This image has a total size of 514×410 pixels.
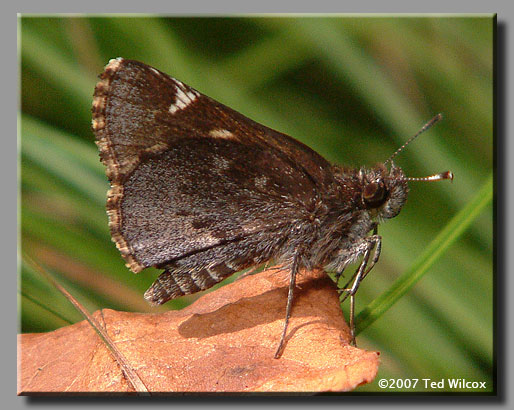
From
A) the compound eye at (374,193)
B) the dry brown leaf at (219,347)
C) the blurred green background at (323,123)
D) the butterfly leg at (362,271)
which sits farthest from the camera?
the blurred green background at (323,123)

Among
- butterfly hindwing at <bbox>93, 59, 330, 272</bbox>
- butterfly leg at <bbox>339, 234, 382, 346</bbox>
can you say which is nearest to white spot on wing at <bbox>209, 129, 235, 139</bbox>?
butterfly hindwing at <bbox>93, 59, 330, 272</bbox>

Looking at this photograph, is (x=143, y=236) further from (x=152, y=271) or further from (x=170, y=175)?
(x=152, y=271)

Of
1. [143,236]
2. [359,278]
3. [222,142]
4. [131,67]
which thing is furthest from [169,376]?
[131,67]

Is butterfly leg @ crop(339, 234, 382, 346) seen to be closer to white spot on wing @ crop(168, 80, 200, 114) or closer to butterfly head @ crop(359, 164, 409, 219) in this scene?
butterfly head @ crop(359, 164, 409, 219)

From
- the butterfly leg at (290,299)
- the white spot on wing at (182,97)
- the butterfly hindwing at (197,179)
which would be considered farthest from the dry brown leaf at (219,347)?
the white spot on wing at (182,97)

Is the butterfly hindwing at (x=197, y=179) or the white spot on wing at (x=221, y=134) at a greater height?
the white spot on wing at (x=221, y=134)

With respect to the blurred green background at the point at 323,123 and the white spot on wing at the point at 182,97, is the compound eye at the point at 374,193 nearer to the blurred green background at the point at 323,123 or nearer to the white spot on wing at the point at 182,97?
the blurred green background at the point at 323,123
